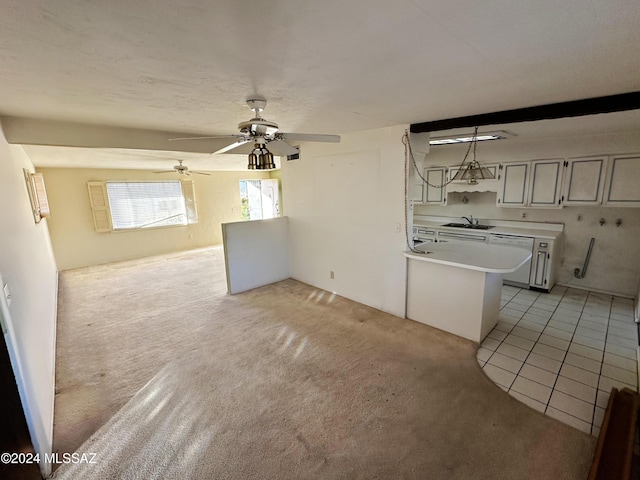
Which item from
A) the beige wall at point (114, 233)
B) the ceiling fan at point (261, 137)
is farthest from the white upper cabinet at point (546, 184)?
the beige wall at point (114, 233)

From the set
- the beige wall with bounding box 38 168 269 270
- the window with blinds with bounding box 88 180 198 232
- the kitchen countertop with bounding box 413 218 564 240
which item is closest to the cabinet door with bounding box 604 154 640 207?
the kitchen countertop with bounding box 413 218 564 240

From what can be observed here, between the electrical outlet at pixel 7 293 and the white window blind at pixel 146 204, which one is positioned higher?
the white window blind at pixel 146 204

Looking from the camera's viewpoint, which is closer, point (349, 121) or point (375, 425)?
point (375, 425)

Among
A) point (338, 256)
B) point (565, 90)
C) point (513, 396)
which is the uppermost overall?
point (565, 90)

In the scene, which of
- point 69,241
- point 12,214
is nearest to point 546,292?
point 12,214

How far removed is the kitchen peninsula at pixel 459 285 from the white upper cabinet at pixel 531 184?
5.06ft

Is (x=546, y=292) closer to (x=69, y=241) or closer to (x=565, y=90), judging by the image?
(x=565, y=90)

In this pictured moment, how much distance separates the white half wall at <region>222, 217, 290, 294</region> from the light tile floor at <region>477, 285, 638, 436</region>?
3280 mm

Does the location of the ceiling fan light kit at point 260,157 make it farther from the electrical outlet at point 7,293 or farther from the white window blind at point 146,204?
the white window blind at point 146,204

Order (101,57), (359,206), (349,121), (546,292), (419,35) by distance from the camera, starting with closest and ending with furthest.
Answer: (419,35), (101,57), (349,121), (359,206), (546,292)

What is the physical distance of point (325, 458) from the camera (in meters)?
1.71

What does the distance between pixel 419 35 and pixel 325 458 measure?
7.62 ft

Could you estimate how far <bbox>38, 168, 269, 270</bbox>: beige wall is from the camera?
19.4 feet

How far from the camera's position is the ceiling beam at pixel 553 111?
2.07 meters
